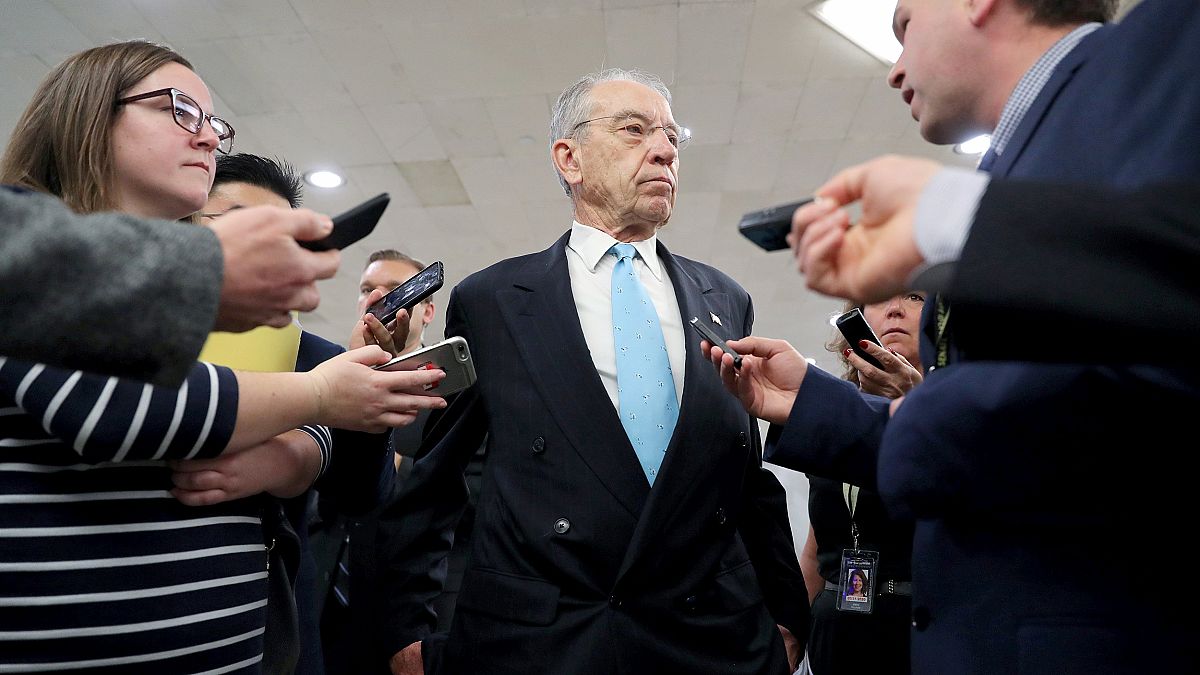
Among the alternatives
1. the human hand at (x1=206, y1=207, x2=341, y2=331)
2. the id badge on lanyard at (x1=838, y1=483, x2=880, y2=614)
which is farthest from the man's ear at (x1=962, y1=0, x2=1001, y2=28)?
the id badge on lanyard at (x1=838, y1=483, x2=880, y2=614)

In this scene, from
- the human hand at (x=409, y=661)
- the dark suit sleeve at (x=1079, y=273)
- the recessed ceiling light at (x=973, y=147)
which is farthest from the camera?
the recessed ceiling light at (x=973, y=147)

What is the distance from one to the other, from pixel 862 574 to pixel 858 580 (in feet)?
0.06

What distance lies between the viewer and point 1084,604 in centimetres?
86

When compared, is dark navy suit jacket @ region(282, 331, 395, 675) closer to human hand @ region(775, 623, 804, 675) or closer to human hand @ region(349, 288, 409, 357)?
human hand @ region(349, 288, 409, 357)

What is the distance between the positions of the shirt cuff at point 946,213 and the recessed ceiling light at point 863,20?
13.6 ft

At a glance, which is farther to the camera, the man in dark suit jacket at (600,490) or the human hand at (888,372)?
the human hand at (888,372)

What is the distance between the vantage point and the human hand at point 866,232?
2.55 feet

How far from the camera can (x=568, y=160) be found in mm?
2373

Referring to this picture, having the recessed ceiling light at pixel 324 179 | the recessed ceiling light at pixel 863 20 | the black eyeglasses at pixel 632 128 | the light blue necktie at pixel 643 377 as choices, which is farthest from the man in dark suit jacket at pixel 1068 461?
the recessed ceiling light at pixel 324 179

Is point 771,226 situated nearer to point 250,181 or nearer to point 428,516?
point 428,516

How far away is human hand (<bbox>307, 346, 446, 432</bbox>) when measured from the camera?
4.49 ft

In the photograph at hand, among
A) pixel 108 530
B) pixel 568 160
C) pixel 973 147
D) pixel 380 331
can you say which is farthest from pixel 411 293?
pixel 973 147

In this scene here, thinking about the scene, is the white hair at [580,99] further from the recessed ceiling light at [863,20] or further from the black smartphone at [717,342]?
the recessed ceiling light at [863,20]

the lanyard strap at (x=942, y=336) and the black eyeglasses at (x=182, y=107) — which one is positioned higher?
the black eyeglasses at (x=182, y=107)
